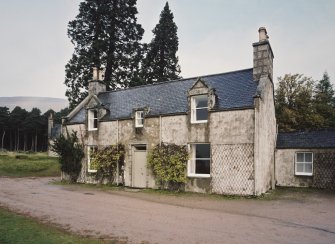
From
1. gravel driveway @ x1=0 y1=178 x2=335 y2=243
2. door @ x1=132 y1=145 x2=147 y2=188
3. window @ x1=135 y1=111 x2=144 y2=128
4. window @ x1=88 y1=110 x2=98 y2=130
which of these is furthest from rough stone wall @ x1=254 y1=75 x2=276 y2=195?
window @ x1=88 y1=110 x2=98 y2=130

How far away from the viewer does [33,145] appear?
91312 millimetres

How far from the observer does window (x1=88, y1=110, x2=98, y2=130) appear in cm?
2411

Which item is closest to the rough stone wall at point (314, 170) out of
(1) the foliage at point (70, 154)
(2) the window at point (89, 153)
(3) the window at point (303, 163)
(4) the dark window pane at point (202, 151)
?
(3) the window at point (303, 163)

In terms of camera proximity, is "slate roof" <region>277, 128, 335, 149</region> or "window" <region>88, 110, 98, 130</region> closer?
"slate roof" <region>277, 128, 335, 149</region>

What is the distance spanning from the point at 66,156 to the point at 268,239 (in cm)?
1897

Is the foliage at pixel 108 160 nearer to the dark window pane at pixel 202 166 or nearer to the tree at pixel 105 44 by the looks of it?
the dark window pane at pixel 202 166

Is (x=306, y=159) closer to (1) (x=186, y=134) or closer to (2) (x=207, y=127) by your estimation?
(2) (x=207, y=127)

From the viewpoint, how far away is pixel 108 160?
21.5 m

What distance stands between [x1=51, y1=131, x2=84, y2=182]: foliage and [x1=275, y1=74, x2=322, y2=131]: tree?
26.1 m

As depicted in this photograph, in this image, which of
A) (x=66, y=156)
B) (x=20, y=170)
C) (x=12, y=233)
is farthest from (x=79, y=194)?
(x=20, y=170)

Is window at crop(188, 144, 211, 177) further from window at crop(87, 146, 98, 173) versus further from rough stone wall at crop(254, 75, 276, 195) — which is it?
window at crop(87, 146, 98, 173)

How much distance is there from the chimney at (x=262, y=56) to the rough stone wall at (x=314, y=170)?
6.82 m

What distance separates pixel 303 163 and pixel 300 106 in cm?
1990

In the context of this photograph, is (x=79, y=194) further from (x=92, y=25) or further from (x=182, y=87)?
(x=92, y=25)
